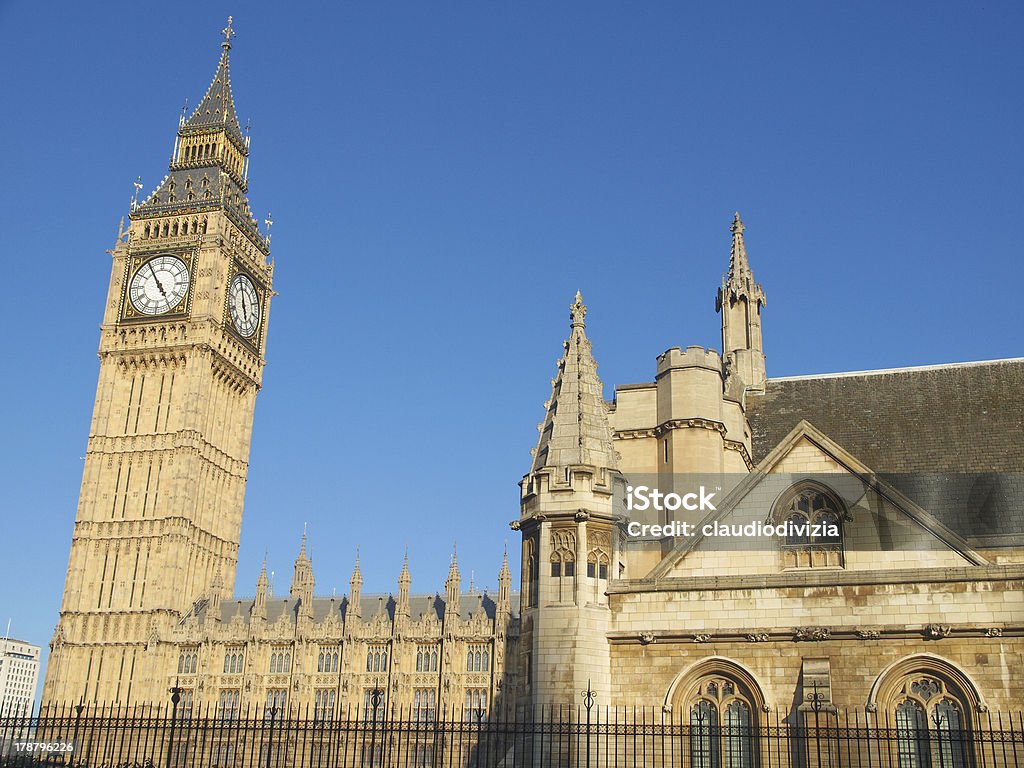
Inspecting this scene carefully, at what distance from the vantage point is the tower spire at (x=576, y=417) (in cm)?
1916

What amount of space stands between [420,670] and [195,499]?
20895mm

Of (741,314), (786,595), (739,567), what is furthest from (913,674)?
(741,314)

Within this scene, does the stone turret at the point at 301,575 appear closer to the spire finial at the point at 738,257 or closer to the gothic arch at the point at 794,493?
the spire finial at the point at 738,257

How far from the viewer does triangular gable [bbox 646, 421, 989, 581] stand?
20.3m

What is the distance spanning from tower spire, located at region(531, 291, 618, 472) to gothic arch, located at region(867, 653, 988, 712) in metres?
5.52

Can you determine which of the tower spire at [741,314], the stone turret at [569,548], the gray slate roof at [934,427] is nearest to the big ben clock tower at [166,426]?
the tower spire at [741,314]

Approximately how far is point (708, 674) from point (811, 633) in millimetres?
1827

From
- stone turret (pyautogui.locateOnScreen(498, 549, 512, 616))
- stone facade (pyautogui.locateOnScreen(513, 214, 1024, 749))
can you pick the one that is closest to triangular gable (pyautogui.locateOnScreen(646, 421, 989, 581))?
stone facade (pyautogui.locateOnScreen(513, 214, 1024, 749))

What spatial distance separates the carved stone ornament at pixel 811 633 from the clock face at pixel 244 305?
236ft

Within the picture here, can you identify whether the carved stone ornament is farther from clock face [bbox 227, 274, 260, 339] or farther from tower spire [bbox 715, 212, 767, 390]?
clock face [bbox 227, 274, 260, 339]

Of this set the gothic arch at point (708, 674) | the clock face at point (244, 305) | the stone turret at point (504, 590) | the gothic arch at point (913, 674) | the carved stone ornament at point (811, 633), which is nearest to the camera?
the gothic arch at point (913, 674)

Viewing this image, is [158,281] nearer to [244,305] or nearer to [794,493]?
[244,305]

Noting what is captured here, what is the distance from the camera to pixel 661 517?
1172 inches

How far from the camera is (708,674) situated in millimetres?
18281
